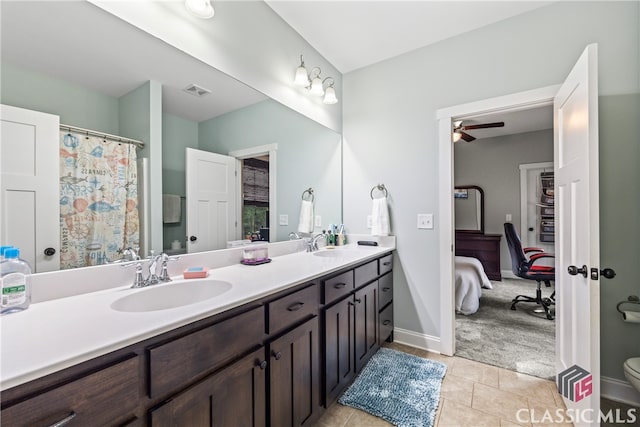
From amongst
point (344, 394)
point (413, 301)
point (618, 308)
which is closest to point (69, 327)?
point (344, 394)

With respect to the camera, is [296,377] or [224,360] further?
[296,377]

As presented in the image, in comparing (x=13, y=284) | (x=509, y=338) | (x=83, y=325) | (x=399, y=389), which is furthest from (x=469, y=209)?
(x=13, y=284)

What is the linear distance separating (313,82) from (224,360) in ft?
6.73

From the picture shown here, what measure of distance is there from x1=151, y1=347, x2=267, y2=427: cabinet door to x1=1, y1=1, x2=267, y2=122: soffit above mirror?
118 cm

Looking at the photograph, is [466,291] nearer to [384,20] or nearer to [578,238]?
[578,238]

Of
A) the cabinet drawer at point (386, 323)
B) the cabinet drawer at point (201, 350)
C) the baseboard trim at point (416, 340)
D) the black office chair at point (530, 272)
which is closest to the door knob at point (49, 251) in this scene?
the cabinet drawer at point (201, 350)

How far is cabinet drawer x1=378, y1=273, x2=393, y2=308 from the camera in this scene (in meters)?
2.18

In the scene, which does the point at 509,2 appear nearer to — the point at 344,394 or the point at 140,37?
the point at 140,37

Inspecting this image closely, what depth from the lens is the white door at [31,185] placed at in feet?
2.90

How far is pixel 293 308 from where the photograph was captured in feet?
4.12

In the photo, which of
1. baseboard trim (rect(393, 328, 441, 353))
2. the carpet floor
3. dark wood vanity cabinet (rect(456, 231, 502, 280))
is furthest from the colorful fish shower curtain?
dark wood vanity cabinet (rect(456, 231, 502, 280))

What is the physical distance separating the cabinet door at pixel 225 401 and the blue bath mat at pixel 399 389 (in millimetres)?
798

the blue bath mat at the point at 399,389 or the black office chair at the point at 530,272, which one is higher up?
the black office chair at the point at 530,272

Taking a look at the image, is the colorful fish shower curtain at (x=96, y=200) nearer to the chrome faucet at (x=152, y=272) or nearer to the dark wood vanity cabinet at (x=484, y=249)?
the chrome faucet at (x=152, y=272)
